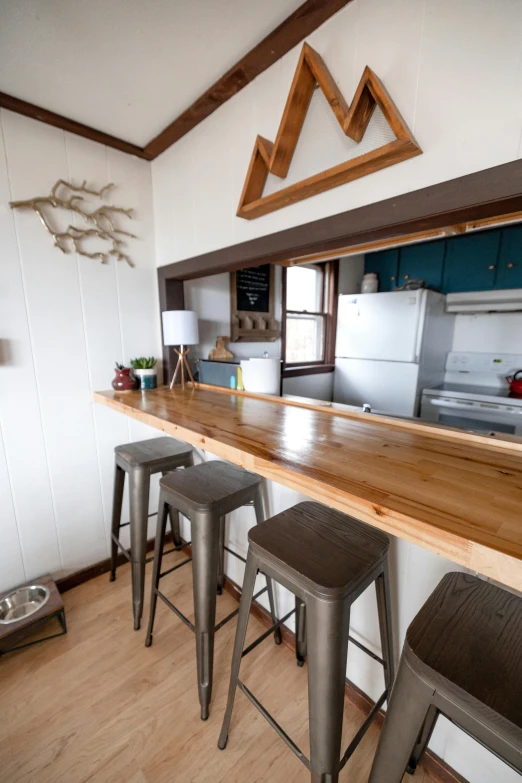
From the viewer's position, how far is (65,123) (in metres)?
1.58

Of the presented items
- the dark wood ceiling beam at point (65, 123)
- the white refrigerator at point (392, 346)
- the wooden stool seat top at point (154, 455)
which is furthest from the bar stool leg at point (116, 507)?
the white refrigerator at point (392, 346)

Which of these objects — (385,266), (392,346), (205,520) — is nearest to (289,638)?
(205,520)

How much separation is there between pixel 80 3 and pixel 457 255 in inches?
122

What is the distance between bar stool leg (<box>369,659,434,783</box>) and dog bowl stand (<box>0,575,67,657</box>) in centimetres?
159

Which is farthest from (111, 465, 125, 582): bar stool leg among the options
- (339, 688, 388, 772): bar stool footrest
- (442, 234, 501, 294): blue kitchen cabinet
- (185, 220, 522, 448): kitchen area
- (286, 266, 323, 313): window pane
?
(442, 234, 501, 294): blue kitchen cabinet

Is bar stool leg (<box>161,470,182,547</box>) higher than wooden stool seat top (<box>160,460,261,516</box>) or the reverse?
the reverse

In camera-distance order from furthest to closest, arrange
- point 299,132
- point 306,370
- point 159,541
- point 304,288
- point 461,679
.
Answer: point 304,288 → point 306,370 → point 159,541 → point 299,132 → point 461,679

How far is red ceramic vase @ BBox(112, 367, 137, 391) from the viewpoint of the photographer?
72.9 inches

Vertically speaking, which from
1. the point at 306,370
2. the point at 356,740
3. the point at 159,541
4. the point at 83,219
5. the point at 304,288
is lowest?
the point at 356,740

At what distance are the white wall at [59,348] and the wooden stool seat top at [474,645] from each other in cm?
183

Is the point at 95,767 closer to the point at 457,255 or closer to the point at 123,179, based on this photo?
the point at 123,179

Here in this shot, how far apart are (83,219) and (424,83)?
165 centimetres

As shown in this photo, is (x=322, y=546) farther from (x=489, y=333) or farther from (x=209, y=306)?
(x=489, y=333)

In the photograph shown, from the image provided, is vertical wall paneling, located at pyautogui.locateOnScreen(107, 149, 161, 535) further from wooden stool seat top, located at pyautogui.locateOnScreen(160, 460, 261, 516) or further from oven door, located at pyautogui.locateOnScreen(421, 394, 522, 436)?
oven door, located at pyautogui.locateOnScreen(421, 394, 522, 436)
